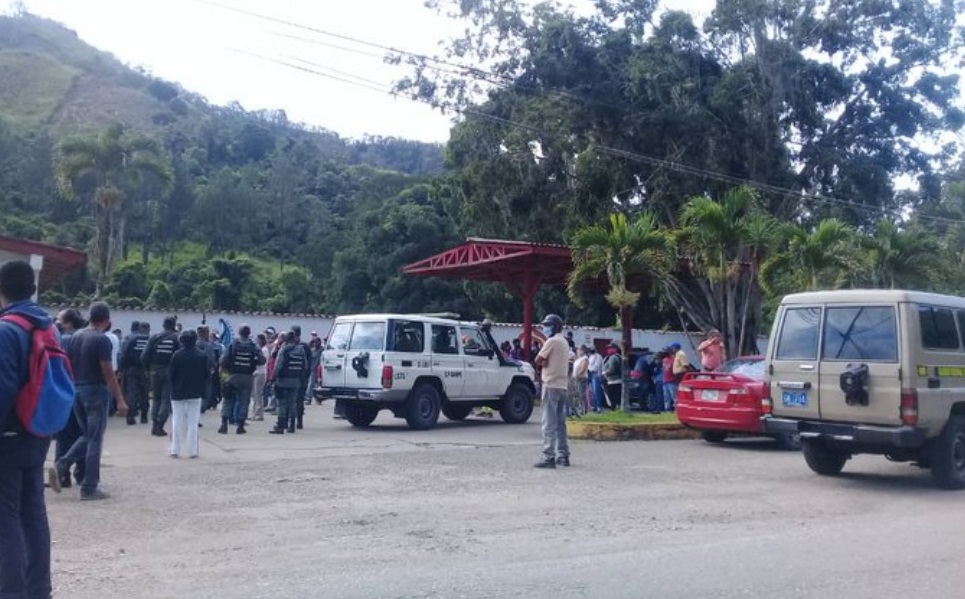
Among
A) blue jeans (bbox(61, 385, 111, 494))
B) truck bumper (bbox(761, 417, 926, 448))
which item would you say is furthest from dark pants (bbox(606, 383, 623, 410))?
blue jeans (bbox(61, 385, 111, 494))

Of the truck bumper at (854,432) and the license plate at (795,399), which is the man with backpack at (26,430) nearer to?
the truck bumper at (854,432)

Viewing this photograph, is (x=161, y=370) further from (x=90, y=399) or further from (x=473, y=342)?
(x=90, y=399)

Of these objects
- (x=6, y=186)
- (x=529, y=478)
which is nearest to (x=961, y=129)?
(x=529, y=478)

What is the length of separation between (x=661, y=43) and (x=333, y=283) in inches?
1077

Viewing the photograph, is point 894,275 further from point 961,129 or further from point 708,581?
point 708,581

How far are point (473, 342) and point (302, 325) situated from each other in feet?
40.9

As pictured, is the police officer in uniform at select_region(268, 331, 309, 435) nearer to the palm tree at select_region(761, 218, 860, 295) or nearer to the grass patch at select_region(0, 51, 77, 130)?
the palm tree at select_region(761, 218, 860, 295)

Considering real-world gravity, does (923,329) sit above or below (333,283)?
below

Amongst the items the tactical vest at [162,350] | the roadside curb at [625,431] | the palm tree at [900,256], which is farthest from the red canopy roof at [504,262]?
the tactical vest at [162,350]

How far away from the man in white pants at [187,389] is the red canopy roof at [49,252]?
719 centimetres

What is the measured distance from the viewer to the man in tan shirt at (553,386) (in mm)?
12477

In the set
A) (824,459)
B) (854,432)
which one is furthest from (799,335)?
(824,459)

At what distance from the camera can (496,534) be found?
8656 mm

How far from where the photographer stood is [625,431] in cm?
1636
